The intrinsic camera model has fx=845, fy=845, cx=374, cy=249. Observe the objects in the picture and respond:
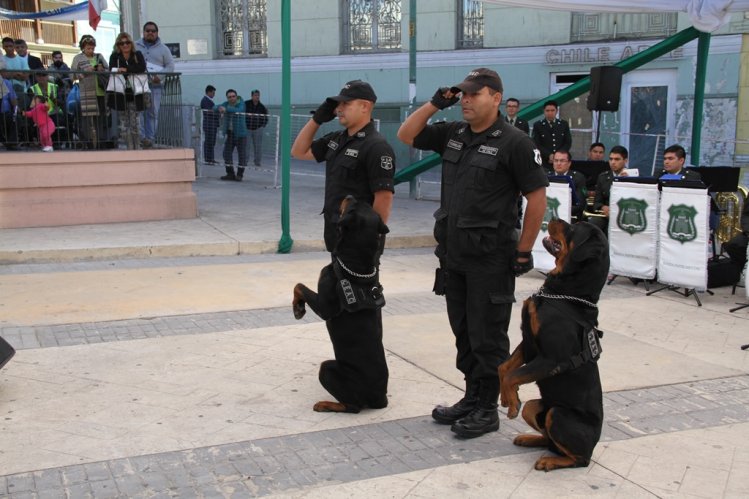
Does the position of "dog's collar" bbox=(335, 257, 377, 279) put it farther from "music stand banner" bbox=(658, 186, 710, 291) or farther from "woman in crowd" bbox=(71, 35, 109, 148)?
"woman in crowd" bbox=(71, 35, 109, 148)

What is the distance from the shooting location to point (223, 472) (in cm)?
421

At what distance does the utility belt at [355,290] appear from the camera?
479cm

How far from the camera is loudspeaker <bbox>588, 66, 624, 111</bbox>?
10.4 meters

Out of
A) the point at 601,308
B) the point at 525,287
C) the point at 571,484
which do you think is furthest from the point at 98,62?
the point at 571,484

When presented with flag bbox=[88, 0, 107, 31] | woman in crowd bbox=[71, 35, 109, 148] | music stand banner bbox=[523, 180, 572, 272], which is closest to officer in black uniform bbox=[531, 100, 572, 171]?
music stand banner bbox=[523, 180, 572, 272]

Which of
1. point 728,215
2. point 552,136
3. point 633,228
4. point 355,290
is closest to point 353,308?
point 355,290

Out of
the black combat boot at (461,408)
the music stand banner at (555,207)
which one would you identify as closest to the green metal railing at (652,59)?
the music stand banner at (555,207)

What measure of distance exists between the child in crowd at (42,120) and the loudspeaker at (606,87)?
278 inches

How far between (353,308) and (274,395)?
3.14ft

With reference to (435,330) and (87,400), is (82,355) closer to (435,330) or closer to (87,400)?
(87,400)

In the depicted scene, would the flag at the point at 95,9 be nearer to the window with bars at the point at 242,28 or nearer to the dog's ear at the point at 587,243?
the window with bars at the point at 242,28

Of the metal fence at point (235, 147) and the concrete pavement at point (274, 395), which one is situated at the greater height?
the metal fence at point (235, 147)

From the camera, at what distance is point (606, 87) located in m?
10.5

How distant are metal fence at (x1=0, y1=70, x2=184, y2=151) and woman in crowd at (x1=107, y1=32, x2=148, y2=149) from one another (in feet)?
0.04
